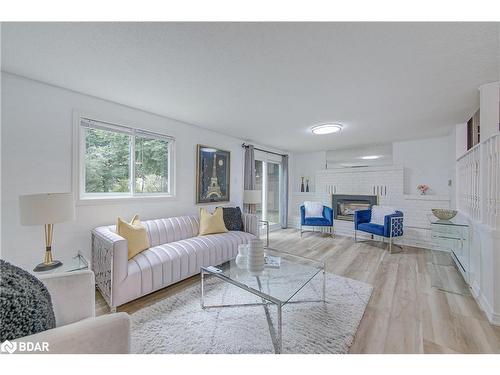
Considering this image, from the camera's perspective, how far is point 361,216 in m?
4.50

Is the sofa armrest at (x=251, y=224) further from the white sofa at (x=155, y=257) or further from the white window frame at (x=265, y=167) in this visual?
the white window frame at (x=265, y=167)

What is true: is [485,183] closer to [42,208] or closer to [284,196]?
[42,208]

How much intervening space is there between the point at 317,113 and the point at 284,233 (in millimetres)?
3309

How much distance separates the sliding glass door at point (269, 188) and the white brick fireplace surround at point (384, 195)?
605mm

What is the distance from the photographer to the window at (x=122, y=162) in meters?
2.52

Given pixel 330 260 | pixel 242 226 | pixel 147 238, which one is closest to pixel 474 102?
pixel 330 260

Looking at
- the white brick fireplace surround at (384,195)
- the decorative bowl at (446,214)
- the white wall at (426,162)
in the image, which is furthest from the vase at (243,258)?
the white wall at (426,162)

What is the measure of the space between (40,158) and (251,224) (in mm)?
2807

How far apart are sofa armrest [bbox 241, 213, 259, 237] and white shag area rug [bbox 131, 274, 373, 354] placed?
4.61 ft

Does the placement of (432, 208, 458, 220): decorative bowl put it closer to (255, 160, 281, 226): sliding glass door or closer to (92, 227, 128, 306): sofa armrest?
(255, 160, 281, 226): sliding glass door

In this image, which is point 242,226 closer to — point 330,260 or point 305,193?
point 330,260

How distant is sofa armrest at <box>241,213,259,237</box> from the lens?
11.9 feet

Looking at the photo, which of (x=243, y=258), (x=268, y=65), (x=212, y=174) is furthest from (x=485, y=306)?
(x=212, y=174)

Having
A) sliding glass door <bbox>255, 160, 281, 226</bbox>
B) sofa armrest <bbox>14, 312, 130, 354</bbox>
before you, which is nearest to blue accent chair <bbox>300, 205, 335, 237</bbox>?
sliding glass door <bbox>255, 160, 281, 226</bbox>
